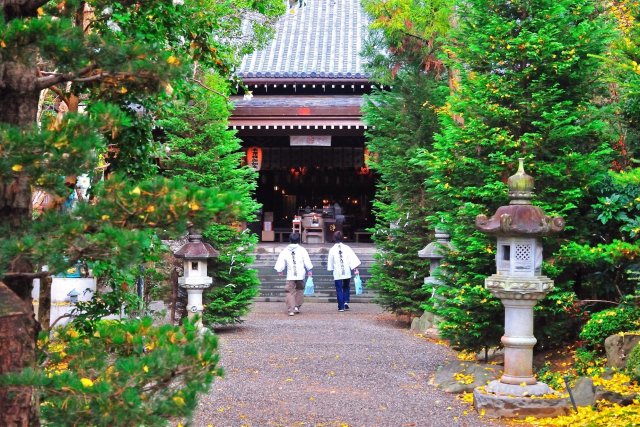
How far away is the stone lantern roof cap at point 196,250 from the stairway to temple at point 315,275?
492 centimetres

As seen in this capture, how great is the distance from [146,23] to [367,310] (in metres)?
13.2

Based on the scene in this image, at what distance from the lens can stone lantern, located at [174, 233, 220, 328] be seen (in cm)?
1292

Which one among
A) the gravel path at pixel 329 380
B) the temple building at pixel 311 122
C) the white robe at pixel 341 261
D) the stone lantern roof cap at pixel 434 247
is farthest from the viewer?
the temple building at pixel 311 122

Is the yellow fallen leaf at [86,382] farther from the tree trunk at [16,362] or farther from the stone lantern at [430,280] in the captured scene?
the stone lantern at [430,280]

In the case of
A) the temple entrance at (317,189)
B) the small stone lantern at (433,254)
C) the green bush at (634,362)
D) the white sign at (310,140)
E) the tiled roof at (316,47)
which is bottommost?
the green bush at (634,362)

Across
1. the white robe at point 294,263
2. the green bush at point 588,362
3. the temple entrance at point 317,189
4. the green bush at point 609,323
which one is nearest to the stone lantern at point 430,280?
the white robe at point 294,263

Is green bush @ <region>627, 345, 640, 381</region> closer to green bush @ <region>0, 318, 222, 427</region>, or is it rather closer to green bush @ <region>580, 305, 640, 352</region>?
green bush @ <region>580, 305, 640, 352</region>

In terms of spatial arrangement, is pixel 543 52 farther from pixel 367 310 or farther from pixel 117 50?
pixel 367 310

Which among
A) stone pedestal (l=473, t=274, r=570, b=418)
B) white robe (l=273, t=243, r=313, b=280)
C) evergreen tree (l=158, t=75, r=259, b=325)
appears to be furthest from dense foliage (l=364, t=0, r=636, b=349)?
white robe (l=273, t=243, r=313, b=280)

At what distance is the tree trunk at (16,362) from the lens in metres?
3.68

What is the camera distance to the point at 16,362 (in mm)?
3709

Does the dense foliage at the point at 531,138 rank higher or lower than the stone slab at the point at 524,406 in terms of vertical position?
higher

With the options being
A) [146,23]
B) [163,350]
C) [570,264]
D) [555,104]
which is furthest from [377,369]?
[163,350]

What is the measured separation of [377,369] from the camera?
33.3 feet
